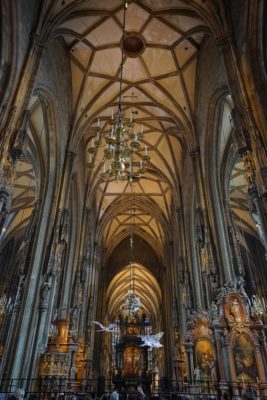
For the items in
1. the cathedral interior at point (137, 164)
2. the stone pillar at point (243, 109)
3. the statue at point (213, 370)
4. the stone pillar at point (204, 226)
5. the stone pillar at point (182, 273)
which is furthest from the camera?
the stone pillar at point (182, 273)

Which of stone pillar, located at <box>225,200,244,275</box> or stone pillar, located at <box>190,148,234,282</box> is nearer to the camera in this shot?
stone pillar, located at <box>190,148,234,282</box>

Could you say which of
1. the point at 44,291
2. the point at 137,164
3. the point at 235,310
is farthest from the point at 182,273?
the point at 44,291

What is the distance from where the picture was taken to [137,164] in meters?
16.3

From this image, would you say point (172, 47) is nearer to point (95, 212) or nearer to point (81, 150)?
point (81, 150)

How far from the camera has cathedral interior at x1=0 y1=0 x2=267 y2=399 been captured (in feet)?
30.1

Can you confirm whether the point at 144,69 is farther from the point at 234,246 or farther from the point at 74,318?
the point at 74,318

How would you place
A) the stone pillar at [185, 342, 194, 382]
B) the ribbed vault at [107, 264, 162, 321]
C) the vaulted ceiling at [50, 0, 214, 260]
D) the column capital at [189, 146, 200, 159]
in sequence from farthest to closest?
the ribbed vault at [107, 264, 162, 321]
the column capital at [189, 146, 200, 159]
the stone pillar at [185, 342, 194, 382]
the vaulted ceiling at [50, 0, 214, 260]

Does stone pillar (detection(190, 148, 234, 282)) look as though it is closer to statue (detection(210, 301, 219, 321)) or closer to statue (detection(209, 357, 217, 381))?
statue (detection(210, 301, 219, 321))

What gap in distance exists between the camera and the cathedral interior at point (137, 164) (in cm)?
916

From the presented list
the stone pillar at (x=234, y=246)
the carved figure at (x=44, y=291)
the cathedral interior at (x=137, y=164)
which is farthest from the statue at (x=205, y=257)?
the carved figure at (x=44, y=291)

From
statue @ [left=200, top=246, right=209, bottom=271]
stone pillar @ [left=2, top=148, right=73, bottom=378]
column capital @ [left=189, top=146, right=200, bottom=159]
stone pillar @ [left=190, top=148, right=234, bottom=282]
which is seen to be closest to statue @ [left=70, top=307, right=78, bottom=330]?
stone pillar @ [left=2, top=148, right=73, bottom=378]

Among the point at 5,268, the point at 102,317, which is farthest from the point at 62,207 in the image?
the point at 102,317

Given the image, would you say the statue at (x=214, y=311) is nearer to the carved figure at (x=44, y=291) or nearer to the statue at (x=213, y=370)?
the statue at (x=213, y=370)

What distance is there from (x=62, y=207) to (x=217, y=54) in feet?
29.0
